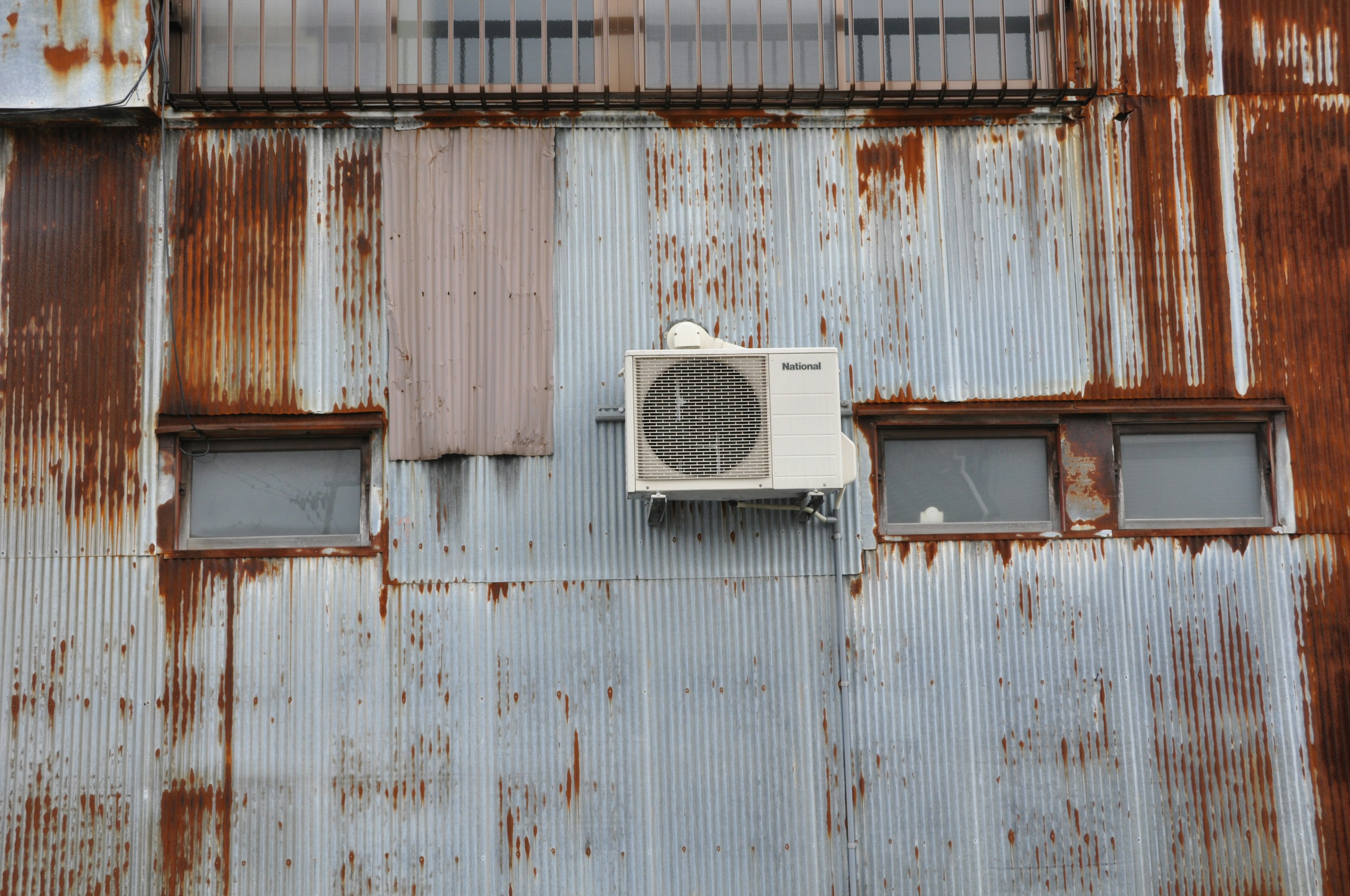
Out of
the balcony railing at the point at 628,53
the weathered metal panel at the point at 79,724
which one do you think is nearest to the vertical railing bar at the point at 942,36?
the balcony railing at the point at 628,53

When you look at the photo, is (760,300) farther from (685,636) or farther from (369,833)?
(369,833)

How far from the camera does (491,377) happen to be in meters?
4.59

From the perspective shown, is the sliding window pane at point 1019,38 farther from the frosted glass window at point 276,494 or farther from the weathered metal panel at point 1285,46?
the frosted glass window at point 276,494

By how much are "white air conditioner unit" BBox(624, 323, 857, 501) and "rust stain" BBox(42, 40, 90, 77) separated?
317cm

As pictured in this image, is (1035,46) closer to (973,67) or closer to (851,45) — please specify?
(973,67)

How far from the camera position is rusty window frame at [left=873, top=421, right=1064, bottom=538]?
182 inches

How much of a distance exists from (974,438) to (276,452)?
3685mm

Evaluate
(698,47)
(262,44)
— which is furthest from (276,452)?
(698,47)

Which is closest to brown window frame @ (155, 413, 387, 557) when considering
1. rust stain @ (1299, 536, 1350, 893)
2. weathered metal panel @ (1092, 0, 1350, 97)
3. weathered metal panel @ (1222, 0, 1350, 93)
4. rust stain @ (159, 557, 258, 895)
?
rust stain @ (159, 557, 258, 895)

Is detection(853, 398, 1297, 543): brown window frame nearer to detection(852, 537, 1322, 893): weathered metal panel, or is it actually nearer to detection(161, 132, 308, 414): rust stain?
detection(852, 537, 1322, 893): weathered metal panel

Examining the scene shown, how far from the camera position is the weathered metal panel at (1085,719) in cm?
441

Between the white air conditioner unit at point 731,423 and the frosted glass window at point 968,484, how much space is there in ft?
2.26

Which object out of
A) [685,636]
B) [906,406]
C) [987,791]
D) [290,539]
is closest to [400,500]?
[290,539]

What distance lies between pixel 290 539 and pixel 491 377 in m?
1.32
